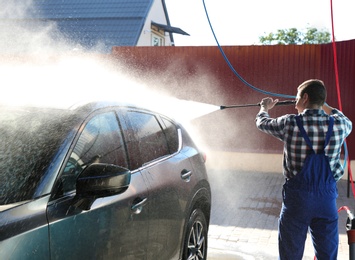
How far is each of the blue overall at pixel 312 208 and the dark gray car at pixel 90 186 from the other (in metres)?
0.83

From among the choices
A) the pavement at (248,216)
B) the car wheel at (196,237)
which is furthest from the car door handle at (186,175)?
the pavement at (248,216)

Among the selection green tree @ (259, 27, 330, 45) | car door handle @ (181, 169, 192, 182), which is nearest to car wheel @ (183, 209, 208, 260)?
car door handle @ (181, 169, 192, 182)

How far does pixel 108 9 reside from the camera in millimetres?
30016

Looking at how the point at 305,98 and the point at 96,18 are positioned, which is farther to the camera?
the point at 96,18

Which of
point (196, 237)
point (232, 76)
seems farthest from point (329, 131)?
point (232, 76)

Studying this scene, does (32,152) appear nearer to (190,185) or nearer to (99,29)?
(190,185)

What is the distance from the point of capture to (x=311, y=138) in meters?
3.89

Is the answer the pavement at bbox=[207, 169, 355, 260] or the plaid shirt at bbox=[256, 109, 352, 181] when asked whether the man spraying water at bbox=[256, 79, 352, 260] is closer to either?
the plaid shirt at bbox=[256, 109, 352, 181]

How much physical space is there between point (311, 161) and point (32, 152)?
6.77 ft

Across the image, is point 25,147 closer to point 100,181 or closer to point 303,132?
point 100,181

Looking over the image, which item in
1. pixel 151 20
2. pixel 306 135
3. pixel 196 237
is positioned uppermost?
pixel 151 20

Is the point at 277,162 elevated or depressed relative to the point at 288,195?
depressed

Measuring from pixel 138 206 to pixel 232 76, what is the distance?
8.76 m

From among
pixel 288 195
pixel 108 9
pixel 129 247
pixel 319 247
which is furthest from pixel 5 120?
pixel 108 9
